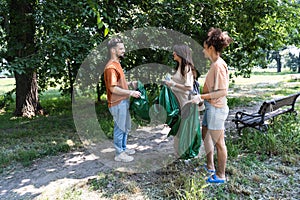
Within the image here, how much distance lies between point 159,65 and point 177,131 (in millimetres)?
3511

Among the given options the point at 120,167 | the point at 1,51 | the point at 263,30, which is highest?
the point at 263,30

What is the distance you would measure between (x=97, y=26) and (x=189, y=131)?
3516 millimetres

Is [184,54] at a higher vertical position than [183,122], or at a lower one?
higher

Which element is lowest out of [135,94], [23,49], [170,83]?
[135,94]

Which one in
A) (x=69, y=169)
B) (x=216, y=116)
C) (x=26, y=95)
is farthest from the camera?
(x=26, y=95)

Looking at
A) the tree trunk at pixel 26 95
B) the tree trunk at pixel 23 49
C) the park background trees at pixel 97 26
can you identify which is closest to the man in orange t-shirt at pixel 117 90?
the park background trees at pixel 97 26

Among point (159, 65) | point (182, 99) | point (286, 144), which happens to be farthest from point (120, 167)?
point (159, 65)

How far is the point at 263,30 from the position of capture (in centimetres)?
660

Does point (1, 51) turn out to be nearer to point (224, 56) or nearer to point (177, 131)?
point (177, 131)

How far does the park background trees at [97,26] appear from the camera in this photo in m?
4.59

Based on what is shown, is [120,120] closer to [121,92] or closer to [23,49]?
[121,92]

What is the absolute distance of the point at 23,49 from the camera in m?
5.43

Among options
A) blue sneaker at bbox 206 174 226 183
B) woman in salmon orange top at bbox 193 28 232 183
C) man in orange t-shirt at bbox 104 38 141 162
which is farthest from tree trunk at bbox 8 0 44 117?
blue sneaker at bbox 206 174 226 183

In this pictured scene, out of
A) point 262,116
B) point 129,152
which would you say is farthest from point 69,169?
point 262,116
